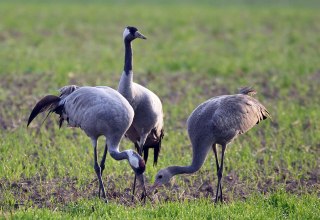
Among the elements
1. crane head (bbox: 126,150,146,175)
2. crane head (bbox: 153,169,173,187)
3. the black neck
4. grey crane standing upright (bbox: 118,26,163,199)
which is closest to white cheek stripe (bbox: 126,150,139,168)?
crane head (bbox: 126,150,146,175)

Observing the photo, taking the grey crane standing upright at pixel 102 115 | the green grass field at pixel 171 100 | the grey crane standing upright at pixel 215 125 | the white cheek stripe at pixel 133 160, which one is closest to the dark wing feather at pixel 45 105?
the grey crane standing upright at pixel 102 115

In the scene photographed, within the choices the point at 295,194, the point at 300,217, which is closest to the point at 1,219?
the point at 300,217

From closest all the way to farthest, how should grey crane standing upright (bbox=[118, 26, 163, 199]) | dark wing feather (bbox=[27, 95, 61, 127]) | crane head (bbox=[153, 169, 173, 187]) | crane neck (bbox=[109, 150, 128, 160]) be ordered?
crane neck (bbox=[109, 150, 128, 160]), crane head (bbox=[153, 169, 173, 187]), dark wing feather (bbox=[27, 95, 61, 127]), grey crane standing upright (bbox=[118, 26, 163, 199])

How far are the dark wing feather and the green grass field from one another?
0.73 m

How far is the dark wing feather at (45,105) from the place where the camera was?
→ 26.1 feet

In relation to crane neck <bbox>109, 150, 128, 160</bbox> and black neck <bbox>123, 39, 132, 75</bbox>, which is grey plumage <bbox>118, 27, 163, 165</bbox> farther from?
crane neck <bbox>109, 150, 128, 160</bbox>

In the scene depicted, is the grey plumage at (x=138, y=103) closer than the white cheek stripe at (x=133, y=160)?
No

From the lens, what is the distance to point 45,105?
804cm

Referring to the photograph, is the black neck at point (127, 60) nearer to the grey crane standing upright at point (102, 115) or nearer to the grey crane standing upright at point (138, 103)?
the grey crane standing upright at point (138, 103)

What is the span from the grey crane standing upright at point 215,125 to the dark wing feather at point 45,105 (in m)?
1.60

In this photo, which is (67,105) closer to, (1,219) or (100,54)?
(1,219)

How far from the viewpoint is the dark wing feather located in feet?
26.1

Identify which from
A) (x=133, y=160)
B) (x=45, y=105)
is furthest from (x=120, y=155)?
(x=45, y=105)

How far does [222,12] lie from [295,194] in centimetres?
1974
